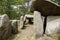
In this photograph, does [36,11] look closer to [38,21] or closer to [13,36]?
[38,21]

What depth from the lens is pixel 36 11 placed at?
4930 millimetres

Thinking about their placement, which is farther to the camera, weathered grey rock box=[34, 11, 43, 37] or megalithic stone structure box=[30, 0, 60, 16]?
megalithic stone structure box=[30, 0, 60, 16]

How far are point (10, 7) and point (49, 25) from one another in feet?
26.0

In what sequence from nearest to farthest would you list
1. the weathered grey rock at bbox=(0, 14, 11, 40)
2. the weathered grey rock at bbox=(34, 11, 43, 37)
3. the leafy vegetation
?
the weathered grey rock at bbox=(34, 11, 43, 37), the weathered grey rock at bbox=(0, 14, 11, 40), the leafy vegetation

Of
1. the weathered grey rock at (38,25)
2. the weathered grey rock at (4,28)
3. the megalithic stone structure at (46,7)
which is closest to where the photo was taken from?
the weathered grey rock at (38,25)

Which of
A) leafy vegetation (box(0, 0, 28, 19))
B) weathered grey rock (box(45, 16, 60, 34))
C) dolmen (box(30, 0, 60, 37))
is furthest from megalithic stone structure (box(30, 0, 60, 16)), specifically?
leafy vegetation (box(0, 0, 28, 19))

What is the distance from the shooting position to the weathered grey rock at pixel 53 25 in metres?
4.23

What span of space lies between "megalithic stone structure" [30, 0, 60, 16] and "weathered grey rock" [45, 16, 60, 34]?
0.71 feet

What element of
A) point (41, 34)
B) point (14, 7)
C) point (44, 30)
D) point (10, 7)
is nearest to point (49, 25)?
point (44, 30)

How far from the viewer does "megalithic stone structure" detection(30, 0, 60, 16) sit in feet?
15.7

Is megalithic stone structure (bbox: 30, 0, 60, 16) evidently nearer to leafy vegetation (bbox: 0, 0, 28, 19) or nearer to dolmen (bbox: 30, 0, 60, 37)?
dolmen (bbox: 30, 0, 60, 37)

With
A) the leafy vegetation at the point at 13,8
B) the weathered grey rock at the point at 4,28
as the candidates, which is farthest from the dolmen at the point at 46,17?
the leafy vegetation at the point at 13,8

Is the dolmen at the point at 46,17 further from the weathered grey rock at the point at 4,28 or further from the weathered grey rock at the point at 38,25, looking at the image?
the weathered grey rock at the point at 4,28

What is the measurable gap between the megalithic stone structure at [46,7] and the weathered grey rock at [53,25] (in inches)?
8.5
